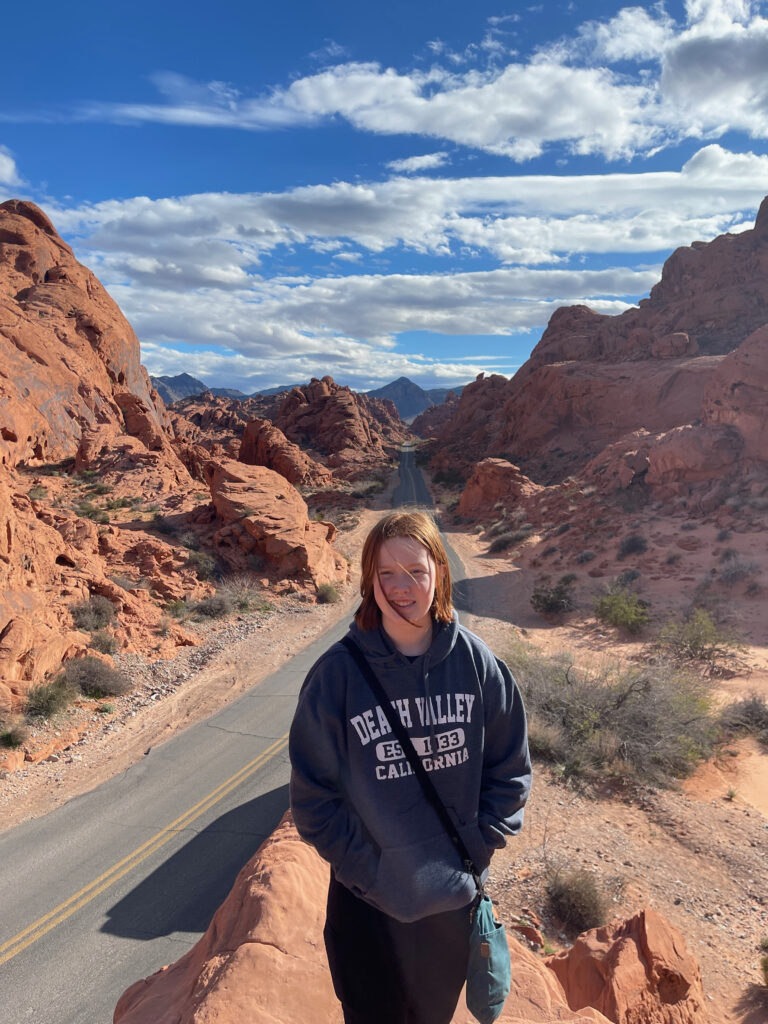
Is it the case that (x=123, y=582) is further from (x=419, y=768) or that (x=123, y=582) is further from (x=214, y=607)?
(x=419, y=768)

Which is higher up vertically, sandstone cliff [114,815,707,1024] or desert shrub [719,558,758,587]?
sandstone cliff [114,815,707,1024]

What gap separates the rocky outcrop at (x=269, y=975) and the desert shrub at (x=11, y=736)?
23.5 feet

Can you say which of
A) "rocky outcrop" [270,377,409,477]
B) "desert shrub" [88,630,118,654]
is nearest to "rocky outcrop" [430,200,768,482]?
"rocky outcrop" [270,377,409,477]

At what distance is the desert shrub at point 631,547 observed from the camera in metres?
20.6

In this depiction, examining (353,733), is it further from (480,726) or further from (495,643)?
(495,643)

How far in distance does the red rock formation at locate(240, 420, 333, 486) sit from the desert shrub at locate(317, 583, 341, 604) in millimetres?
22773

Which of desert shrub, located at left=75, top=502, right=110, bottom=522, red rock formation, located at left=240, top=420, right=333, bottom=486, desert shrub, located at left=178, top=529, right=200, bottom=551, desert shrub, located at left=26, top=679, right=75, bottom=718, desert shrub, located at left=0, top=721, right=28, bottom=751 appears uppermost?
red rock formation, located at left=240, top=420, right=333, bottom=486

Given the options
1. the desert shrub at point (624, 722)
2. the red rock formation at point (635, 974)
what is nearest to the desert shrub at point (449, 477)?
the desert shrub at point (624, 722)

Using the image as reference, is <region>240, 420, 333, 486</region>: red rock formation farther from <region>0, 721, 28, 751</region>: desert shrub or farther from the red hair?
the red hair

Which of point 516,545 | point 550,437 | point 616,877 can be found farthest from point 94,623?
point 550,437

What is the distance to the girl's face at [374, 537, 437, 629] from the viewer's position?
86.3 inches

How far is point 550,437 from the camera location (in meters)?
49.7

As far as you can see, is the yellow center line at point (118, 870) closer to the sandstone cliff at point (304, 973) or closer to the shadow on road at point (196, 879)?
the shadow on road at point (196, 879)

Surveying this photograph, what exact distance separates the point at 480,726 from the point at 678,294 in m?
61.0
